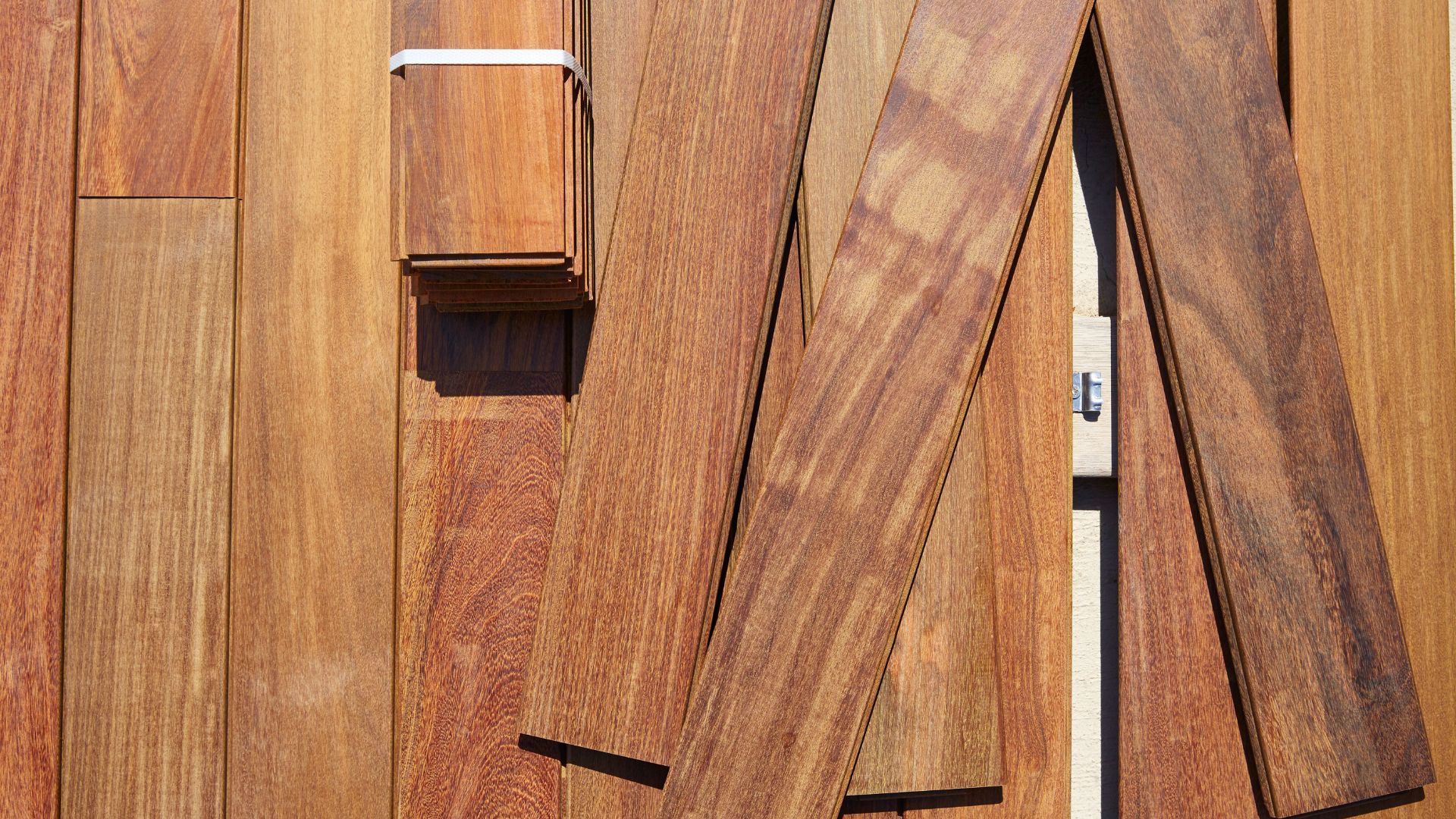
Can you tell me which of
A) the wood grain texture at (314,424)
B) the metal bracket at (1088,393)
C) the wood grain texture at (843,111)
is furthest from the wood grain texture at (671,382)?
the metal bracket at (1088,393)

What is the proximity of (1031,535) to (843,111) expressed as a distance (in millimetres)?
570

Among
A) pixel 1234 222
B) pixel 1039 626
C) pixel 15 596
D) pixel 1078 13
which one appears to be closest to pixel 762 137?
pixel 1078 13

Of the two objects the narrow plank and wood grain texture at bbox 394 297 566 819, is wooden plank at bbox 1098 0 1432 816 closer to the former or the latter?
the narrow plank

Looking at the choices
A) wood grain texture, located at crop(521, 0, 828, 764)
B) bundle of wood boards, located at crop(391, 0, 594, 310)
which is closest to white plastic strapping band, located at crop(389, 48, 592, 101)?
bundle of wood boards, located at crop(391, 0, 594, 310)

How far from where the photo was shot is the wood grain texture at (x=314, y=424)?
41.3 inches

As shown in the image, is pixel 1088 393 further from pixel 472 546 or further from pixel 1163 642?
pixel 472 546

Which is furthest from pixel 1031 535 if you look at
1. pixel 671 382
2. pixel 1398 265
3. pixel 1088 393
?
pixel 1398 265

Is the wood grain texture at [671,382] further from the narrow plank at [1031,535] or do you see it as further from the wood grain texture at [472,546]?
the narrow plank at [1031,535]

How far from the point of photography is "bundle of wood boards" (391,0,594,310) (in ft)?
3.14

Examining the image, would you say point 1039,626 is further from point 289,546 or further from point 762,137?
point 289,546

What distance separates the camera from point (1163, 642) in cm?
101

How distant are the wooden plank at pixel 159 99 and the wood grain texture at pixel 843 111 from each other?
2.45 ft

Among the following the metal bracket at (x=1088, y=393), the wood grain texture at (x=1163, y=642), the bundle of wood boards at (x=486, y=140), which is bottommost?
the wood grain texture at (x=1163, y=642)

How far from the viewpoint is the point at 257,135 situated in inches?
42.9
